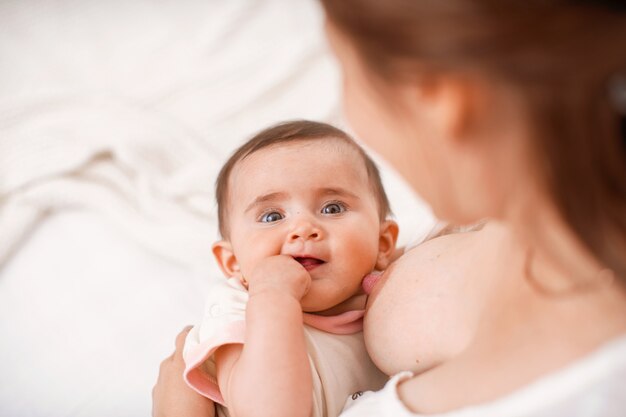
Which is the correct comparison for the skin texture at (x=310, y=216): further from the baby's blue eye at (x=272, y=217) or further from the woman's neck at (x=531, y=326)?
the woman's neck at (x=531, y=326)

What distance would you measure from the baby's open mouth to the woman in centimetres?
23

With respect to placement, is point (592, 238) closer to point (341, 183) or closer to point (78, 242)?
point (341, 183)

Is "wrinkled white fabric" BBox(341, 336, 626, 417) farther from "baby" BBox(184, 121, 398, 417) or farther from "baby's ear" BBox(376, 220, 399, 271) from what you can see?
"baby's ear" BBox(376, 220, 399, 271)

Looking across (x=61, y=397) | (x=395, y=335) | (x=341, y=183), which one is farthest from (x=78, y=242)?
(x=395, y=335)

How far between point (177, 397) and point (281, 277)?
0.78 ft

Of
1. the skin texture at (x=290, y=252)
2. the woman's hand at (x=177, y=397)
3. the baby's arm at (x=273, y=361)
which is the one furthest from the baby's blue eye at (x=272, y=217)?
the woman's hand at (x=177, y=397)

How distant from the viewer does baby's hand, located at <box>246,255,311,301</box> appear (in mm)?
928

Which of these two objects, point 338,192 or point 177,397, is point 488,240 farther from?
point 177,397

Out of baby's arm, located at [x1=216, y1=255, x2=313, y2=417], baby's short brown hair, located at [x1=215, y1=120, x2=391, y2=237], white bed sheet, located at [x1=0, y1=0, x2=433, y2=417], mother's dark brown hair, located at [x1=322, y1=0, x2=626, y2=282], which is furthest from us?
white bed sheet, located at [x1=0, y1=0, x2=433, y2=417]

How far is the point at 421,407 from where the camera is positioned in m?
0.77

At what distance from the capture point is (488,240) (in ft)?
2.86

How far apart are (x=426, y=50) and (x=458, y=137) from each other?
0.08 m

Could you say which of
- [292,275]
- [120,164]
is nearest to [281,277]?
[292,275]

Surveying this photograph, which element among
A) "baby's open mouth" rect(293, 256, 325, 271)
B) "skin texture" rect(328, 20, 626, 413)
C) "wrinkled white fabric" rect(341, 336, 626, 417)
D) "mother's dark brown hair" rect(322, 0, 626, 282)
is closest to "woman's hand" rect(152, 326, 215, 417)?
"baby's open mouth" rect(293, 256, 325, 271)
